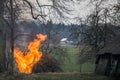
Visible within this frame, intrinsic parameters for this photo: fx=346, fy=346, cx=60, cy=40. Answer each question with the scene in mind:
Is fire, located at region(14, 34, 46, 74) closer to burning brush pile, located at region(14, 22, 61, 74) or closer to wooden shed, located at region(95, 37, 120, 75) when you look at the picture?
burning brush pile, located at region(14, 22, 61, 74)

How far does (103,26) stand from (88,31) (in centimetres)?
255

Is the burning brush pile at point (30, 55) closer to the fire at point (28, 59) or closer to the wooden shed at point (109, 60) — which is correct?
the fire at point (28, 59)

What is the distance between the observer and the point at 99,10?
52625mm

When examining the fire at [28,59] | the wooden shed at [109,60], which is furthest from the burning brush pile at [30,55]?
the wooden shed at [109,60]

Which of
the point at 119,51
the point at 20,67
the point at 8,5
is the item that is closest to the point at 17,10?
the point at 8,5

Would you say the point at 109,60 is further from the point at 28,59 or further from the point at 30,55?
the point at 28,59

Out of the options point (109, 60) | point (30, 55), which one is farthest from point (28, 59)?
point (109, 60)

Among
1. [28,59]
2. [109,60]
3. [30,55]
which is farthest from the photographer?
[30,55]

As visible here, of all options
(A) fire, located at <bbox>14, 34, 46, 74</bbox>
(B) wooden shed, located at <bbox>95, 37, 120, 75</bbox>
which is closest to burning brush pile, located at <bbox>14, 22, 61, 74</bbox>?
(A) fire, located at <bbox>14, 34, 46, 74</bbox>

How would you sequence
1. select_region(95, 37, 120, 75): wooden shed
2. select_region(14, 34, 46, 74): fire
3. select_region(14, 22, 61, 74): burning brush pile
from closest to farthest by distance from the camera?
1. select_region(95, 37, 120, 75): wooden shed
2. select_region(14, 34, 46, 74): fire
3. select_region(14, 22, 61, 74): burning brush pile

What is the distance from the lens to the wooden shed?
37.2 meters

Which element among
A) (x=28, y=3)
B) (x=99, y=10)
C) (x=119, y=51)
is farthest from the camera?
(x=99, y=10)

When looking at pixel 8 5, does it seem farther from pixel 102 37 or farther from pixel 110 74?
pixel 102 37

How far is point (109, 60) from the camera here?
39688 mm
